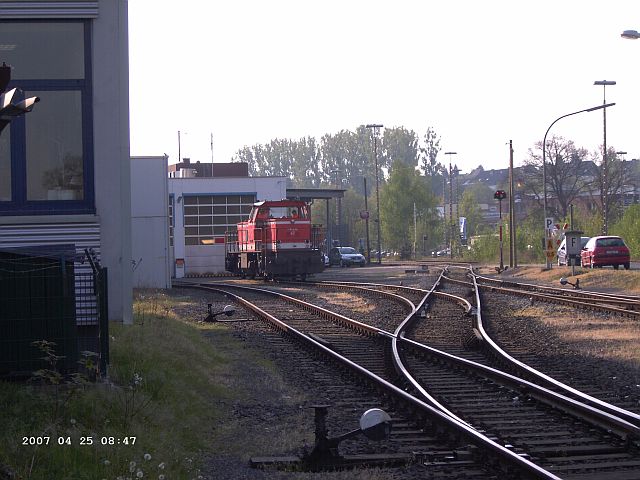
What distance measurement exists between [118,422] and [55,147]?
6.25m

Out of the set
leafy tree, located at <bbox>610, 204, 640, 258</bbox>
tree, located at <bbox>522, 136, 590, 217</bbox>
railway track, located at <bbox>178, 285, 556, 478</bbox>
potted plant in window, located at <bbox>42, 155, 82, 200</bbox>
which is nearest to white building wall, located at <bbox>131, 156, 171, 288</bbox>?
railway track, located at <bbox>178, 285, 556, 478</bbox>

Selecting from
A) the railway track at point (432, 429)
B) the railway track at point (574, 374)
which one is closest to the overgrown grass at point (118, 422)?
the railway track at point (432, 429)

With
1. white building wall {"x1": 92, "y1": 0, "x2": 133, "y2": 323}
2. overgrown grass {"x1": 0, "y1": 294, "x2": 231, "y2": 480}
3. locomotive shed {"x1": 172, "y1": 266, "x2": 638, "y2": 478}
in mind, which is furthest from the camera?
white building wall {"x1": 92, "y1": 0, "x2": 133, "y2": 323}

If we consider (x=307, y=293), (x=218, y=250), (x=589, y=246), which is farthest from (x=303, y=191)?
(x=307, y=293)

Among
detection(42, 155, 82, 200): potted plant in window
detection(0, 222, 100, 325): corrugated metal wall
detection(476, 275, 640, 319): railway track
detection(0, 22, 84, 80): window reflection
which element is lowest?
detection(476, 275, 640, 319): railway track

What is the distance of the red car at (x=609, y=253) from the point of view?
40.8 meters

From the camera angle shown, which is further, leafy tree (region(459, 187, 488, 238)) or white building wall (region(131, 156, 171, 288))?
leafy tree (region(459, 187, 488, 238))

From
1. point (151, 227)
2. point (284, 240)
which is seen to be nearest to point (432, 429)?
point (151, 227)

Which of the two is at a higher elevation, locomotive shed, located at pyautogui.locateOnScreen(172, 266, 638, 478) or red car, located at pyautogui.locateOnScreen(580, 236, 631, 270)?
red car, located at pyautogui.locateOnScreen(580, 236, 631, 270)

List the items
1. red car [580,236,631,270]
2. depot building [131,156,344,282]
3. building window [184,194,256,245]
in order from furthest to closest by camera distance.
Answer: building window [184,194,256,245]
depot building [131,156,344,282]
red car [580,236,631,270]

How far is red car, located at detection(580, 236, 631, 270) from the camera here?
40.8 meters

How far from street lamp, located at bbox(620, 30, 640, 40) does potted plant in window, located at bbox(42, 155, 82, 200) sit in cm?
2000

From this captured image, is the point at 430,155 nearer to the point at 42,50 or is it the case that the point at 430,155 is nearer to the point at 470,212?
the point at 470,212

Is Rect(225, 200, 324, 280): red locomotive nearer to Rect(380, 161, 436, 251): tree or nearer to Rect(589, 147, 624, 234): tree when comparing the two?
Rect(589, 147, 624, 234): tree
